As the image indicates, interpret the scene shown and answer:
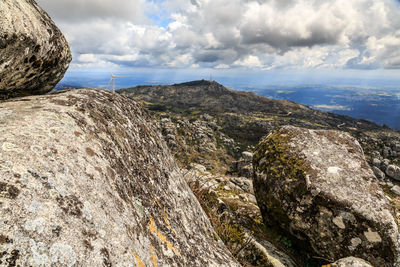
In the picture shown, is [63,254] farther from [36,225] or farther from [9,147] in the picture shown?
[9,147]

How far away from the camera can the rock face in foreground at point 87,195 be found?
8.07 ft

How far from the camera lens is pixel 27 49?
6.05 metres

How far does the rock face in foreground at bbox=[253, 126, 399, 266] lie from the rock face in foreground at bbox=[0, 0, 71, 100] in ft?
34.1

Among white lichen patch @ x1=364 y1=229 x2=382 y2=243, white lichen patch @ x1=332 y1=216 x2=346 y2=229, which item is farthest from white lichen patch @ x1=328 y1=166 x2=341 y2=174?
white lichen patch @ x1=364 y1=229 x2=382 y2=243

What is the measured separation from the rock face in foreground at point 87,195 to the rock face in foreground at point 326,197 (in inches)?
163

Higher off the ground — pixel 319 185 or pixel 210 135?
pixel 319 185

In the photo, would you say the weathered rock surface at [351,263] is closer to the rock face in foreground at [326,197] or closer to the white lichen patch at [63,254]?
the rock face in foreground at [326,197]

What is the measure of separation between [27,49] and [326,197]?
11.8m

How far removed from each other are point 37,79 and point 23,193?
6.64 meters

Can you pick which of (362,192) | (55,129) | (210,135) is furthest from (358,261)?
(210,135)

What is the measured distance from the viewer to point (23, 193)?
101 inches

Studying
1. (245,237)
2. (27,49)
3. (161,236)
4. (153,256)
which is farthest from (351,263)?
(27,49)

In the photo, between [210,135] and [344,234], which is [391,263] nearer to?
[344,234]

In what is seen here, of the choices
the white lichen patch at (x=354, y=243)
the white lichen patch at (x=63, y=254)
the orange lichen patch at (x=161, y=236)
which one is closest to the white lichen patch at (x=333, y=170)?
the white lichen patch at (x=354, y=243)
